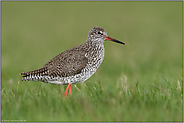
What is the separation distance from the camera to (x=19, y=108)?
18.7 ft

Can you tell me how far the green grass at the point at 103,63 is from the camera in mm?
→ 5438

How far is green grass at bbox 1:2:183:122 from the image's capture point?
5.44m

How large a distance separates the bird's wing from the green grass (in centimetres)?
48

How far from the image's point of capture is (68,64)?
7094 mm

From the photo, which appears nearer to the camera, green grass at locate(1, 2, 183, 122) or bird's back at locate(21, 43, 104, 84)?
green grass at locate(1, 2, 183, 122)

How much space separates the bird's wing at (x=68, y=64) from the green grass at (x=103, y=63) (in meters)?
0.48

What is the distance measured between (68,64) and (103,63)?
3.81 metres

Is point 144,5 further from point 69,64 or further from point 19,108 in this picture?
point 19,108

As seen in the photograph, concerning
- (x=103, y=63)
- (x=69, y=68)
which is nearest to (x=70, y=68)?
(x=69, y=68)

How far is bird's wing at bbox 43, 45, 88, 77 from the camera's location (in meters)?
7.02

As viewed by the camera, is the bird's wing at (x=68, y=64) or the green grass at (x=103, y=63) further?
the bird's wing at (x=68, y=64)

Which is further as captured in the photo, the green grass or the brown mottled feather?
the brown mottled feather

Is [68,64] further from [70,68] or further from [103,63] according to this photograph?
[103,63]

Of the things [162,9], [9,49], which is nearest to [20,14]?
[9,49]
